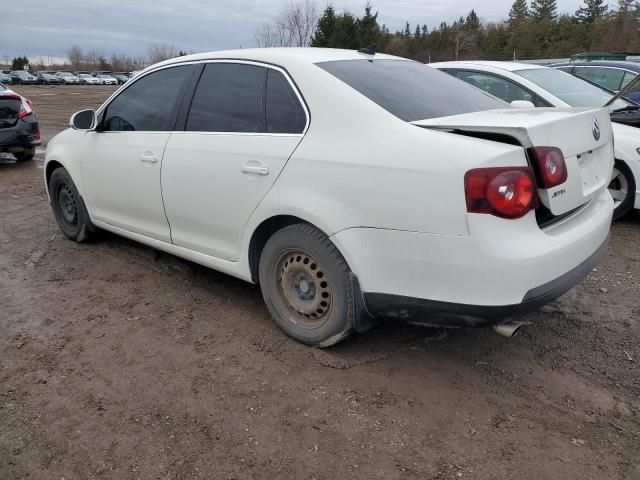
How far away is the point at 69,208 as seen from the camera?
17.0ft

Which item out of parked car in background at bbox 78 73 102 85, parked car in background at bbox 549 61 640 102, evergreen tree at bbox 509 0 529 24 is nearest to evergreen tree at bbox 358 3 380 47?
parked car in background at bbox 549 61 640 102

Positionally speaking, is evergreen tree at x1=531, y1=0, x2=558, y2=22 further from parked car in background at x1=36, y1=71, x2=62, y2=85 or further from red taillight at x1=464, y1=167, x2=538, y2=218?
red taillight at x1=464, y1=167, x2=538, y2=218

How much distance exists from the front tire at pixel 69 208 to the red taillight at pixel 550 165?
152 inches

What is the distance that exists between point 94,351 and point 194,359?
2.03 ft

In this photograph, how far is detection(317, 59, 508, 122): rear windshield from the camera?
2.95 meters

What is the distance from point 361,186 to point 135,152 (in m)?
2.09

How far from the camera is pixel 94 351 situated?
10.7 ft

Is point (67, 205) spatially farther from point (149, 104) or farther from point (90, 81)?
point (90, 81)

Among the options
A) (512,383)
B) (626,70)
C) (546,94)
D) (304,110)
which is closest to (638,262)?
(546,94)

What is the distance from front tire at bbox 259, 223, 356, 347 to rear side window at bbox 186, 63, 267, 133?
0.73m

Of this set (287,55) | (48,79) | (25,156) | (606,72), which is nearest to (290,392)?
(287,55)

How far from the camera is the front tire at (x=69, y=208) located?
16.2 feet

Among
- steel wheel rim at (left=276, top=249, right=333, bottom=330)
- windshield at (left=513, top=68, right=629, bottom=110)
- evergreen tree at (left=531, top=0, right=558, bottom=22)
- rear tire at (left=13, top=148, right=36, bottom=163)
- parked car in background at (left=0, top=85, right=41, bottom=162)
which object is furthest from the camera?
evergreen tree at (left=531, top=0, right=558, bottom=22)

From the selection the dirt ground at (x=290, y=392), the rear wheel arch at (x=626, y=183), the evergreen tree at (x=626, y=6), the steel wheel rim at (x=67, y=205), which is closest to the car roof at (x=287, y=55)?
the dirt ground at (x=290, y=392)
